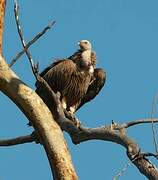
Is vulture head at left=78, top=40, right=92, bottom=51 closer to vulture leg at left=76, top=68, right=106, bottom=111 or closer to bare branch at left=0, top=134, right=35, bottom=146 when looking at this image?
vulture leg at left=76, top=68, right=106, bottom=111

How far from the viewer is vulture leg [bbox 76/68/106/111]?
9.41m

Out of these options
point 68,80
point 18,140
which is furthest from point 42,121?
point 68,80

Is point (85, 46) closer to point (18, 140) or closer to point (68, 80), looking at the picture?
point (68, 80)

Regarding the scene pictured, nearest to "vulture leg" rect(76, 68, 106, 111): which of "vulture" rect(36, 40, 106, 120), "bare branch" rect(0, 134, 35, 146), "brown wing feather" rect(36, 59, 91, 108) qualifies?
"vulture" rect(36, 40, 106, 120)

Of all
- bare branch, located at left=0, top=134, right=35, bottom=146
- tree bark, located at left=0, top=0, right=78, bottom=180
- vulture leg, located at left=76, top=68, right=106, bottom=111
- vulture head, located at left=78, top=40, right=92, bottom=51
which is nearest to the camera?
tree bark, located at left=0, top=0, right=78, bottom=180

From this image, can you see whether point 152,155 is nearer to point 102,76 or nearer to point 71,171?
point 71,171

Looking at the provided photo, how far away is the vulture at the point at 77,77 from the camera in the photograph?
9.19 metres

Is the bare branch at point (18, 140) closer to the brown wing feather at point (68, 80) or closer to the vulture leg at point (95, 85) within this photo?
the brown wing feather at point (68, 80)

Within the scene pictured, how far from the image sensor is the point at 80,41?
9.69m

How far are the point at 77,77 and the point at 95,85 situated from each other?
0.36 m

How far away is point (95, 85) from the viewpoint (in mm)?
9570

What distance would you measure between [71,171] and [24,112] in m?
0.60

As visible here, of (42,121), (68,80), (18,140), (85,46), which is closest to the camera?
(42,121)

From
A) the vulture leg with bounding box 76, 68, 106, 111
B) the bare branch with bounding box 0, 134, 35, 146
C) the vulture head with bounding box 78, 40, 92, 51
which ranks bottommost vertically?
the bare branch with bounding box 0, 134, 35, 146
